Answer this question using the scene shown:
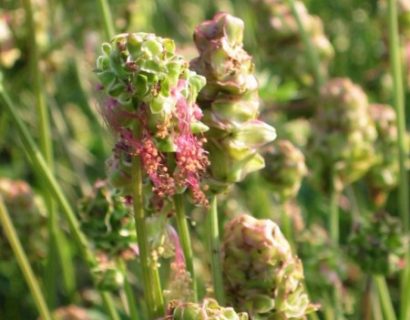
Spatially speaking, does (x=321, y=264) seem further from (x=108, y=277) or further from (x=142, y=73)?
(x=142, y=73)

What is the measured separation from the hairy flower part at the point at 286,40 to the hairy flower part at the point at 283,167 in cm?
45

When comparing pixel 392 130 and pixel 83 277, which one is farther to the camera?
pixel 83 277

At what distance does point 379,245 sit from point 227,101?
0.58 meters

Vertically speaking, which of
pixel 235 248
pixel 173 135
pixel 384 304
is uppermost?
pixel 173 135

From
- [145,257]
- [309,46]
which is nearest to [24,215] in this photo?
[309,46]

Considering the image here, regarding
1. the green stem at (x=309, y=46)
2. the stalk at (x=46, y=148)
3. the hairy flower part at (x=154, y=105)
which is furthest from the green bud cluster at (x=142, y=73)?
the green stem at (x=309, y=46)

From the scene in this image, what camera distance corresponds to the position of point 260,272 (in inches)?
40.8

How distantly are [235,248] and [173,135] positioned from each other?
18 cm

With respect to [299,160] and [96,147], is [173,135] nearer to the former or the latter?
[299,160]

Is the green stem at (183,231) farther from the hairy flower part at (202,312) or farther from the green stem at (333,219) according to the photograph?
the green stem at (333,219)

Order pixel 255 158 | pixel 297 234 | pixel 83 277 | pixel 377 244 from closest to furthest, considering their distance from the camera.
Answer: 1. pixel 255 158
2. pixel 377 244
3. pixel 297 234
4. pixel 83 277

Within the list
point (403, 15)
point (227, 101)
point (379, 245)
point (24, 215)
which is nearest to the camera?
point (227, 101)

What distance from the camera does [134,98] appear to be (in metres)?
0.89

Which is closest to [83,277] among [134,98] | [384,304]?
[384,304]
